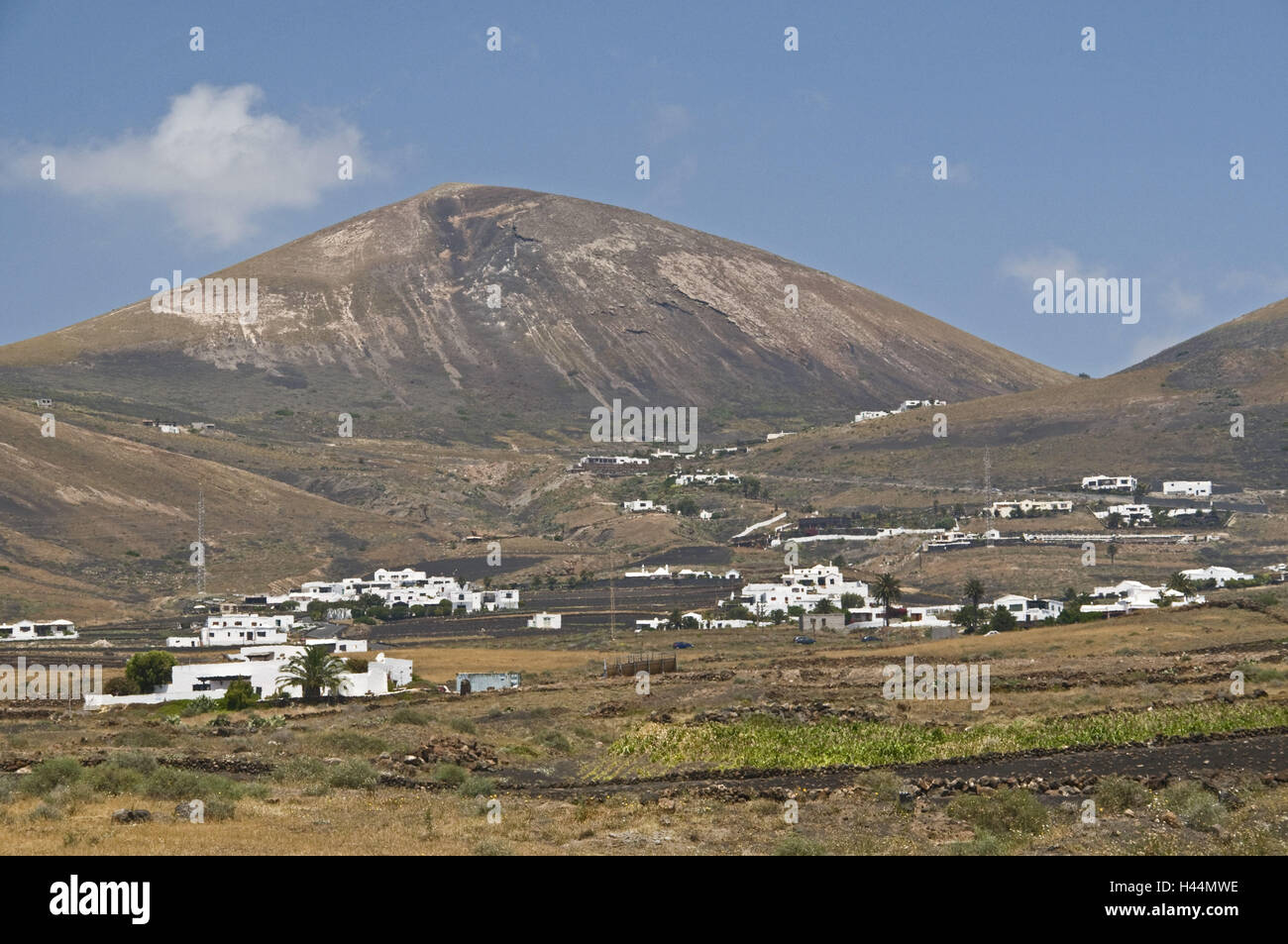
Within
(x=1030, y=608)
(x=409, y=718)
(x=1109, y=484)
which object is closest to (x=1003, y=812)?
(x=409, y=718)

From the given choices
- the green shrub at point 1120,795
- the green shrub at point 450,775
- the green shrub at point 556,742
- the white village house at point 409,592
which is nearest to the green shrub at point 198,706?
the green shrub at point 556,742

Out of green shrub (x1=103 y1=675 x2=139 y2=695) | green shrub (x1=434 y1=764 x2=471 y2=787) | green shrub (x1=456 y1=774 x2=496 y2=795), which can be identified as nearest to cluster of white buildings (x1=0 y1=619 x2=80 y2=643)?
green shrub (x1=103 y1=675 x2=139 y2=695)

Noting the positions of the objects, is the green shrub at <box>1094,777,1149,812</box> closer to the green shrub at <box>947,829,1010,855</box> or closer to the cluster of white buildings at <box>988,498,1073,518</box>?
the green shrub at <box>947,829,1010,855</box>

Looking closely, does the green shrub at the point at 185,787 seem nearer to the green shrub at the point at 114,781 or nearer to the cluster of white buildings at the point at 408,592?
the green shrub at the point at 114,781
